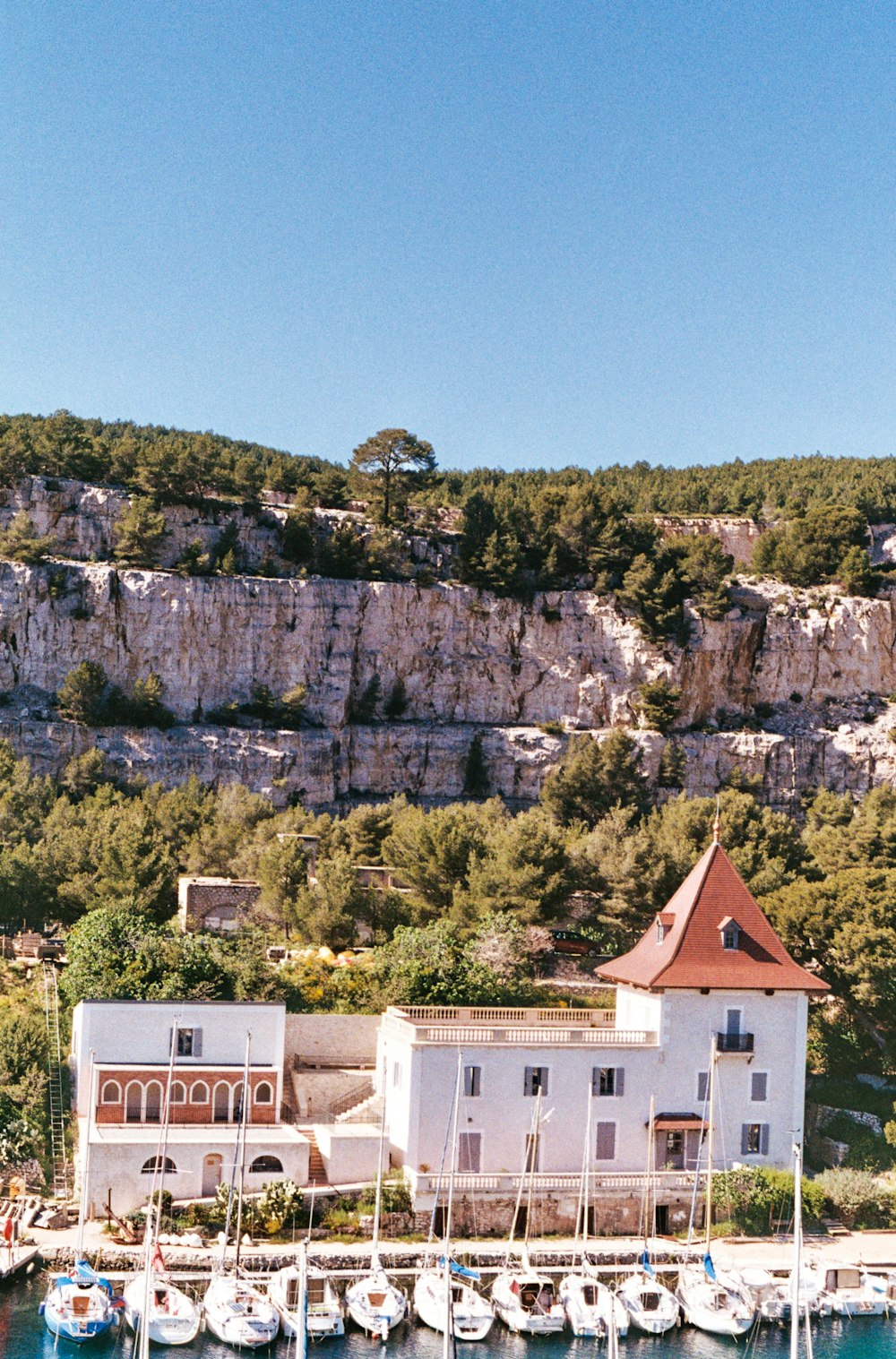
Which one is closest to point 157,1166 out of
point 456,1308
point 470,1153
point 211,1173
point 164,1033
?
point 211,1173

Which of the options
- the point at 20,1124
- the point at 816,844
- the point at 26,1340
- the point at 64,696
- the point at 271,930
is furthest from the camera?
the point at 64,696

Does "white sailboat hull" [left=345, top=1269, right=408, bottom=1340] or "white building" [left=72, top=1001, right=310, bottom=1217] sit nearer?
"white sailboat hull" [left=345, top=1269, right=408, bottom=1340]

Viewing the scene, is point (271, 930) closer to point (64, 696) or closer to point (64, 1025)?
point (64, 1025)

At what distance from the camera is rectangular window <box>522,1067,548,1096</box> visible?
121 feet

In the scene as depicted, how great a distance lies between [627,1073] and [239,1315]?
11604 mm

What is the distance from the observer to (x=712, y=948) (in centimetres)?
3941

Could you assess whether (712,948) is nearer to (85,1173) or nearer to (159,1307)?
(85,1173)

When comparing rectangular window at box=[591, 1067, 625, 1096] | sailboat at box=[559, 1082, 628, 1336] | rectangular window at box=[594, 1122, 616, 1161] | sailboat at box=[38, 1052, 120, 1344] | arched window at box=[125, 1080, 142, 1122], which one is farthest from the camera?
rectangular window at box=[591, 1067, 625, 1096]

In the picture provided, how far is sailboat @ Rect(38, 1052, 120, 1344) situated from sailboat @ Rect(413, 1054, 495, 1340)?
5643 millimetres

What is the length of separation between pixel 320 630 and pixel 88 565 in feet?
38.0

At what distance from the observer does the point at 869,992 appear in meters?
43.5

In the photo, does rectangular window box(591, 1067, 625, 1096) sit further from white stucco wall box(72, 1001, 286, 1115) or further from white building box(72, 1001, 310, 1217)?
white stucco wall box(72, 1001, 286, 1115)

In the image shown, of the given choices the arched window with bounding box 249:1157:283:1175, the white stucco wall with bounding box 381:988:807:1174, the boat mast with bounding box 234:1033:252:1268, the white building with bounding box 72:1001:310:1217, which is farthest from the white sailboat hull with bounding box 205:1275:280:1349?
the white stucco wall with bounding box 381:988:807:1174

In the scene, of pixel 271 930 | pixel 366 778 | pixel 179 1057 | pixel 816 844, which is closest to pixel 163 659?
pixel 366 778
